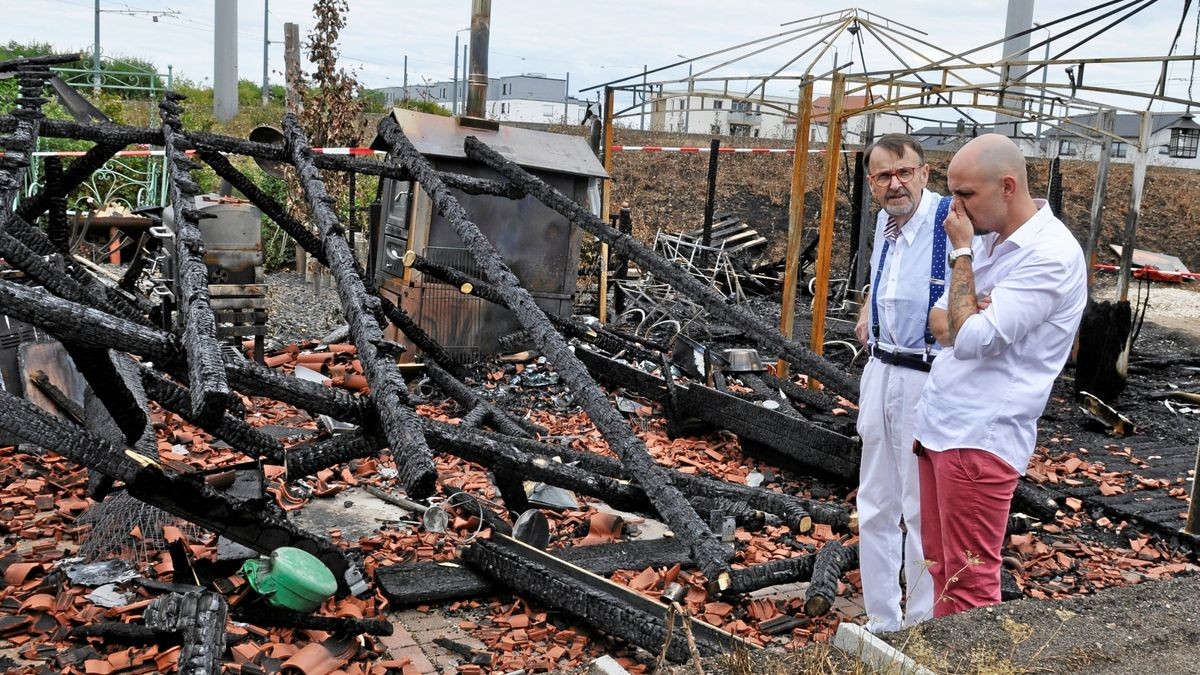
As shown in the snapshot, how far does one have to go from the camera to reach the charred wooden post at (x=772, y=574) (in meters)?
4.20

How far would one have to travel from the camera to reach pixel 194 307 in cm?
→ 336

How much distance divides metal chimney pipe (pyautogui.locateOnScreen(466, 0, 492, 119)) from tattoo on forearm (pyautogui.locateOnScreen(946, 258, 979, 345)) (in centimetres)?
712

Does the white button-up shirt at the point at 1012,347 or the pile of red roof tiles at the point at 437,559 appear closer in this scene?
the white button-up shirt at the point at 1012,347

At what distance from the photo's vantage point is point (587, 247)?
14.4 m

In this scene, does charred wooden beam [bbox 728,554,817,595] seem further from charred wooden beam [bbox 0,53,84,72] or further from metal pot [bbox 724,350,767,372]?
charred wooden beam [bbox 0,53,84,72]

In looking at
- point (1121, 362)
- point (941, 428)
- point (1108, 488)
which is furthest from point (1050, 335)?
point (1121, 362)

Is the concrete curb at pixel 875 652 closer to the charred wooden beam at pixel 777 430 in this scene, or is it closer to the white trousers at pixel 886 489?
the white trousers at pixel 886 489

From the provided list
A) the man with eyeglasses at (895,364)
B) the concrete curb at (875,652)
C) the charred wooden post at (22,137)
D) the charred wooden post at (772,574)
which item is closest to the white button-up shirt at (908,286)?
the man with eyeglasses at (895,364)

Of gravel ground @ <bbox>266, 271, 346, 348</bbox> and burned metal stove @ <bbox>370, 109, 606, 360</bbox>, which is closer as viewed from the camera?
burned metal stove @ <bbox>370, 109, 606, 360</bbox>

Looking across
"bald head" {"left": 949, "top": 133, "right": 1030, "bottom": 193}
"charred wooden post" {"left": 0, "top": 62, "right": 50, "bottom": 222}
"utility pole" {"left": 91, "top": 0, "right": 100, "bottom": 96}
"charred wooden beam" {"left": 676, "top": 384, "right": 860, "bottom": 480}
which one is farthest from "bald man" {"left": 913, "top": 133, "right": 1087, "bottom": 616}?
"utility pole" {"left": 91, "top": 0, "right": 100, "bottom": 96}

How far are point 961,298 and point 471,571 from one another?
2.57 meters

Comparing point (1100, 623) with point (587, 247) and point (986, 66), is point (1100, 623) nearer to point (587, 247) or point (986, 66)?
point (986, 66)

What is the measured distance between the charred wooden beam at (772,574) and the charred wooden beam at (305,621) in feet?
5.05

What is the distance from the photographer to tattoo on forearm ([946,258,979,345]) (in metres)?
3.33
